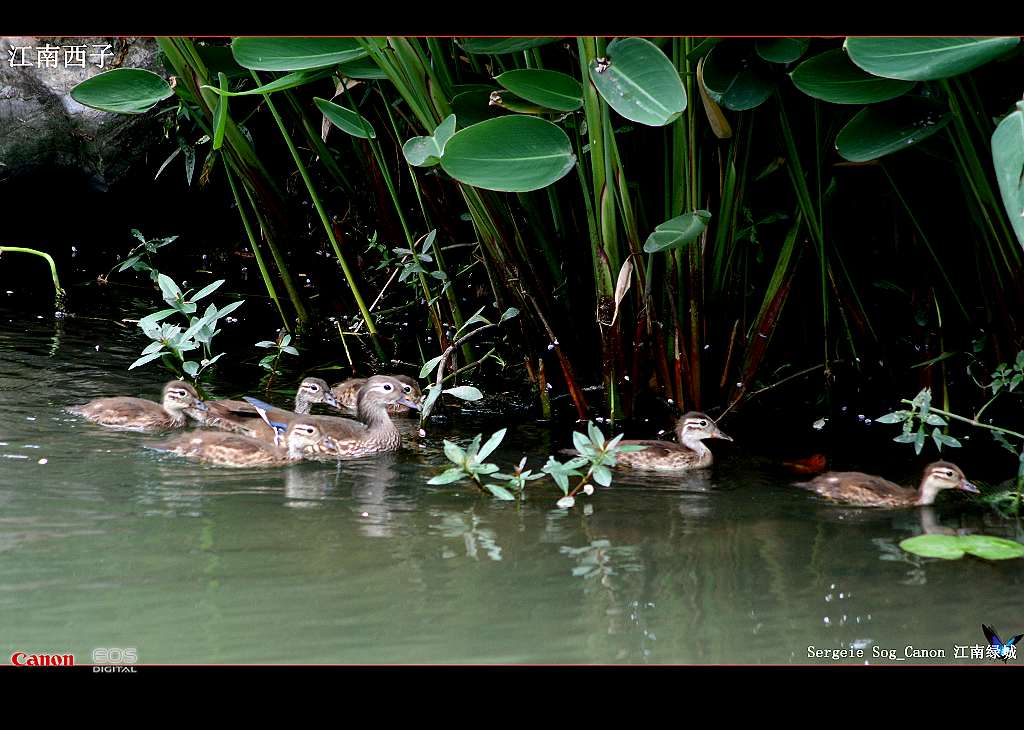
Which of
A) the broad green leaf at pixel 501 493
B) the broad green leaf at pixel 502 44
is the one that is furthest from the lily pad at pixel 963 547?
the broad green leaf at pixel 502 44

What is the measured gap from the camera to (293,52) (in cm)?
479

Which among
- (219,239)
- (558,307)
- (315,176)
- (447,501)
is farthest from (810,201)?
(219,239)

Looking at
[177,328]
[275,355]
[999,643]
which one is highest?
[177,328]

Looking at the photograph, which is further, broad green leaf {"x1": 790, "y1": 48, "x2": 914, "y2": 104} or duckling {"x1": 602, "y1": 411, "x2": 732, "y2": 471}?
duckling {"x1": 602, "y1": 411, "x2": 732, "y2": 471}

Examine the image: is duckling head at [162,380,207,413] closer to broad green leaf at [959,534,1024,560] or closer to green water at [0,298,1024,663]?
green water at [0,298,1024,663]

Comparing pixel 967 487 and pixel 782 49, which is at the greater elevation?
pixel 782 49

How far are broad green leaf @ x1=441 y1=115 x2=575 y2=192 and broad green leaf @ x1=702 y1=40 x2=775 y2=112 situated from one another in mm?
717

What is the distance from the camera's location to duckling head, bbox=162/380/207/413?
18.7 ft

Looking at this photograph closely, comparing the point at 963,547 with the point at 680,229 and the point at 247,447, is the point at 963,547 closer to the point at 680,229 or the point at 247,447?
the point at 680,229

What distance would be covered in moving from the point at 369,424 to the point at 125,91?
6.45 feet

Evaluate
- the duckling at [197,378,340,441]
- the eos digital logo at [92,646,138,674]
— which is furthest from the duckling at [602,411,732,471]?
the eos digital logo at [92,646,138,674]

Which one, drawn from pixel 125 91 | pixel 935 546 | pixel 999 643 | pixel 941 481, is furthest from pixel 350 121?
pixel 999 643

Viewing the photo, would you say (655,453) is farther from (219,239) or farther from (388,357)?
(219,239)

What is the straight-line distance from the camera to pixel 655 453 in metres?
5.20
